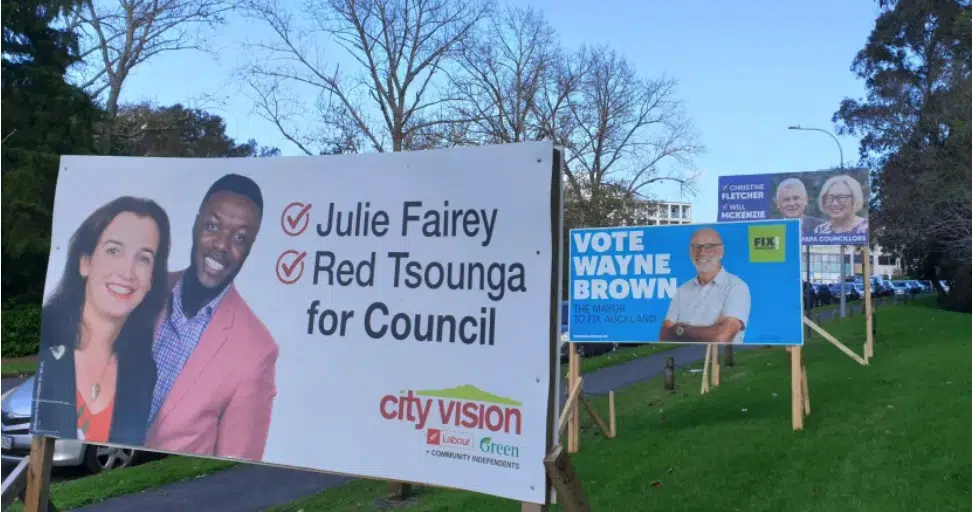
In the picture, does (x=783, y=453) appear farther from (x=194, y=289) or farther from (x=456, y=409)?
(x=194, y=289)

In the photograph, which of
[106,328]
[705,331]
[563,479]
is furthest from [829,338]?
[106,328]

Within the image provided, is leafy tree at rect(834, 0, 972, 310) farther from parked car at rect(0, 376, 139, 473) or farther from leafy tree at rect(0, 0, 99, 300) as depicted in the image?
leafy tree at rect(0, 0, 99, 300)

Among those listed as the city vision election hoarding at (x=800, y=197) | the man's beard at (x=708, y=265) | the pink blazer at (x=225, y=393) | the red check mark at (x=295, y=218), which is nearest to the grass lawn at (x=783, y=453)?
the man's beard at (x=708, y=265)

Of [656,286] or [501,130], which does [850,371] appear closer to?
[656,286]

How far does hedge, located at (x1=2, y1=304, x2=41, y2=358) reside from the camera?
73.9ft

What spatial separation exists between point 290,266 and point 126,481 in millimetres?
5764

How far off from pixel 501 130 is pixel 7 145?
1788 cm

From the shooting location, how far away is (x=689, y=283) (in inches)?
323

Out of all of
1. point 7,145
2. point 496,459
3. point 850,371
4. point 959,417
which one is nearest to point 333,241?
point 496,459

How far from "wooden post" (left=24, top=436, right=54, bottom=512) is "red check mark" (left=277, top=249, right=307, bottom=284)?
154 centimetres

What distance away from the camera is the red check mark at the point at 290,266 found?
11.0 ft

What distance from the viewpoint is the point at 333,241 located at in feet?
10.8

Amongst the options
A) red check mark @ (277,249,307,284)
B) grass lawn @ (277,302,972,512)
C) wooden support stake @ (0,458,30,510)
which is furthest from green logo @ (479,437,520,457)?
grass lawn @ (277,302,972,512)

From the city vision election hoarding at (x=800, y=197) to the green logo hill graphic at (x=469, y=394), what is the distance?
13.8 metres
